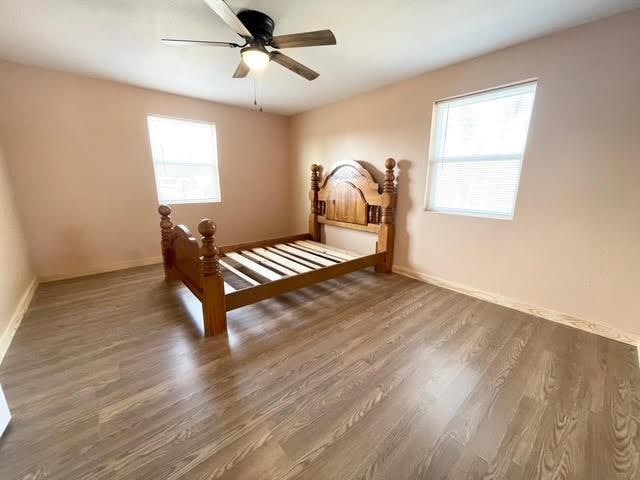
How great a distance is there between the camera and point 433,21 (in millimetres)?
1770

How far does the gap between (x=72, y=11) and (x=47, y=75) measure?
1469 mm

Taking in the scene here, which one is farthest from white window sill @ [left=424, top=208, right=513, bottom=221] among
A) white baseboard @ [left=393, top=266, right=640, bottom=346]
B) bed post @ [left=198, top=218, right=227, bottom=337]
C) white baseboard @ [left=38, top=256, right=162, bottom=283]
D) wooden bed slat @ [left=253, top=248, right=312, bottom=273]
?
white baseboard @ [left=38, top=256, right=162, bottom=283]

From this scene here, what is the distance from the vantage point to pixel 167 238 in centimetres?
271

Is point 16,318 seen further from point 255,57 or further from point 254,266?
point 255,57

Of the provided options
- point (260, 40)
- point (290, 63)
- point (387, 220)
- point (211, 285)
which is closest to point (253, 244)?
point (211, 285)

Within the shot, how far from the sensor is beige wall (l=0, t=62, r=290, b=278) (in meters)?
2.55

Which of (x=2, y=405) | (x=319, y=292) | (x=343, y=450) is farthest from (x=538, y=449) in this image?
(x=2, y=405)

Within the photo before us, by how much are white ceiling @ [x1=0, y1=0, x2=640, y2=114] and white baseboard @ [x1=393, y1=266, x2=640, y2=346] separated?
2.19m

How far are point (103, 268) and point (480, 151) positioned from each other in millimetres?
4512

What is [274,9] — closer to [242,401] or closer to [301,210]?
[242,401]

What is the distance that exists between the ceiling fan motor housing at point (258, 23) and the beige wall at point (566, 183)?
1.72m

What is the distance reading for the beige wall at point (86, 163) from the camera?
100 inches

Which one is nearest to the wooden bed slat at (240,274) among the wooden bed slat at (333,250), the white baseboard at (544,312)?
the wooden bed slat at (333,250)

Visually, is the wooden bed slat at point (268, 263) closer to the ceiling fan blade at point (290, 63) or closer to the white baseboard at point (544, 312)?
the white baseboard at point (544, 312)
